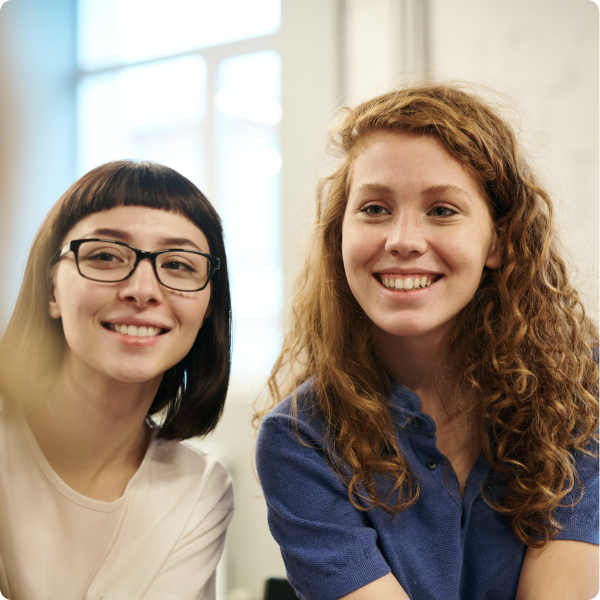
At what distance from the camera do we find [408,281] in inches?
40.4

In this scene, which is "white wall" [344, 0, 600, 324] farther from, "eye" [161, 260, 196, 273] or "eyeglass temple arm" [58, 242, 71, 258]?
"eyeglass temple arm" [58, 242, 71, 258]

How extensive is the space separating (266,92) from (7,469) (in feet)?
5.01

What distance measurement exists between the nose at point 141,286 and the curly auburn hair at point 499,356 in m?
0.39

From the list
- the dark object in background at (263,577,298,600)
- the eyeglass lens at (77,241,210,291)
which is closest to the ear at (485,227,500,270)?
A: the eyeglass lens at (77,241,210,291)

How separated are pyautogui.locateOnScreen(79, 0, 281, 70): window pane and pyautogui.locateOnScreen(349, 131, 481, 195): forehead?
1.65ft

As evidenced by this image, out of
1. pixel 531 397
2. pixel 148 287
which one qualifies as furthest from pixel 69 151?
pixel 531 397

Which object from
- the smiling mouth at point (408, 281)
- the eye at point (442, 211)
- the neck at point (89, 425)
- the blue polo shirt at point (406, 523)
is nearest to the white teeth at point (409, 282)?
the smiling mouth at point (408, 281)

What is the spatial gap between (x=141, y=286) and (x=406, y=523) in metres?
0.62

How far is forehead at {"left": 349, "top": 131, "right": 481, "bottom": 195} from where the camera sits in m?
1.01

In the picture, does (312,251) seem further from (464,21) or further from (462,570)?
A: (464,21)

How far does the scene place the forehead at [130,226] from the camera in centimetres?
90

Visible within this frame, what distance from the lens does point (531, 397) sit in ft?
3.62

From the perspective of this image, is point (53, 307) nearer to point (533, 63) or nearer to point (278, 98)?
point (278, 98)

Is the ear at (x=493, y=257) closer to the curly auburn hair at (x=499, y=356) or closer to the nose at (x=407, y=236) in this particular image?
the curly auburn hair at (x=499, y=356)
